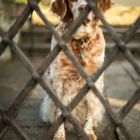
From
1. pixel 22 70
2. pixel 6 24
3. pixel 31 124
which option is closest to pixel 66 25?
pixel 31 124

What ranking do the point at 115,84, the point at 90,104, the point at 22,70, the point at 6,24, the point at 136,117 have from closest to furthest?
the point at 90,104
the point at 136,117
the point at 115,84
the point at 22,70
the point at 6,24

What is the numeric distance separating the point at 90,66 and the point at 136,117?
3.52 feet

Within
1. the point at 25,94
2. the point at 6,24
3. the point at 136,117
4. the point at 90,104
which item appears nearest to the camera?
the point at 25,94

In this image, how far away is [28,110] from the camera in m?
5.45

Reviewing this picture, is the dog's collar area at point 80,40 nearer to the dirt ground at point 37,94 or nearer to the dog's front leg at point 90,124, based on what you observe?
the dog's front leg at point 90,124

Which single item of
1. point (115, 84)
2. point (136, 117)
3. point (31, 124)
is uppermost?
point (31, 124)

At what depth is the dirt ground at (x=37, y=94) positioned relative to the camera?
16.0ft

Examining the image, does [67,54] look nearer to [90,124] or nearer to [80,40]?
[80,40]

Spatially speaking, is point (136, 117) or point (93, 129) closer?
point (93, 129)

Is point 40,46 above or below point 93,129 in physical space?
below

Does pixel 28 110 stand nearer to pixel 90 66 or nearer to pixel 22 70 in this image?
pixel 90 66

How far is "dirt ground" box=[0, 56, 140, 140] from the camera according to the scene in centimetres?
489

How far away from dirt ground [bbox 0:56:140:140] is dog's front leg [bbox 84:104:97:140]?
213mm

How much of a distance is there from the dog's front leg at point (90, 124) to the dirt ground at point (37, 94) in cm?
21
